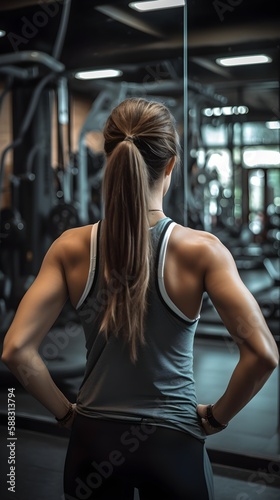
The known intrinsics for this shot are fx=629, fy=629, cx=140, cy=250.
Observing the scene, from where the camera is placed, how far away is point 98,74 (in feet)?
14.5

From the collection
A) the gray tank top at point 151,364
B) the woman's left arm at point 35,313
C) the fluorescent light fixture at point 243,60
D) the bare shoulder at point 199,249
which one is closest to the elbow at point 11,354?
the woman's left arm at point 35,313

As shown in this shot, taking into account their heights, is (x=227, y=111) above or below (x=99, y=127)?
above

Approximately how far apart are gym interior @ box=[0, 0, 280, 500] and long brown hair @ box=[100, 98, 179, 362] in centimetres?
149

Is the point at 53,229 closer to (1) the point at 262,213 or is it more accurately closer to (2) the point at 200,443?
(2) the point at 200,443

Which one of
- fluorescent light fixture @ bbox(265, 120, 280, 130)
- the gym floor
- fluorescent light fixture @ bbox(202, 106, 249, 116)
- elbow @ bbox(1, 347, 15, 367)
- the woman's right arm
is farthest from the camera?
fluorescent light fixture @ bbox(265, 120, 280, 130)

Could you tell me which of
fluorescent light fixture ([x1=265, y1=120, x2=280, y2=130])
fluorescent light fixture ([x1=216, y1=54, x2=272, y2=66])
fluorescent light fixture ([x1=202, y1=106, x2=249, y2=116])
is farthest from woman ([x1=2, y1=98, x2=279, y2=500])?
fluorescent light fixture ([x1=265, y1=120, x2=280, y2=130])

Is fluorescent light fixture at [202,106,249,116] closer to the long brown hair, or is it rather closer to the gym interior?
the gym interior

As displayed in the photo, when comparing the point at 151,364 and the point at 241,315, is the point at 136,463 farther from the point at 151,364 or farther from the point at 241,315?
the point at 241,315

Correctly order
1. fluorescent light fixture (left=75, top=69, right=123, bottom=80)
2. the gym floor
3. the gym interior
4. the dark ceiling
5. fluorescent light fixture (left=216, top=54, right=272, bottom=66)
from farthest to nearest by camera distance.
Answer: fluorescent light fixture (left=75, top=69, right=123, bottom=80), fluorescent light fixture (left=216, top=54, right=272, bottom=66), the dark ceiling, the gym interior, the gym floor

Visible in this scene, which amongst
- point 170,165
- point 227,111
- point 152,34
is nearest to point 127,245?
point 170,165

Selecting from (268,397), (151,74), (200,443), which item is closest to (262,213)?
(151,74)

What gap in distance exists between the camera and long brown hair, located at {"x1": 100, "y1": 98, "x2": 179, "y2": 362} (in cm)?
108

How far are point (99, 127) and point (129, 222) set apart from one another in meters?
4.64

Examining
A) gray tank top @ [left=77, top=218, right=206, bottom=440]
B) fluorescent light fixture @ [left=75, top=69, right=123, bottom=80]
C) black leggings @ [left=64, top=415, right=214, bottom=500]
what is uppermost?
fluorescent light fixture @ [left=75, top=69, right=123, bottom=80]
